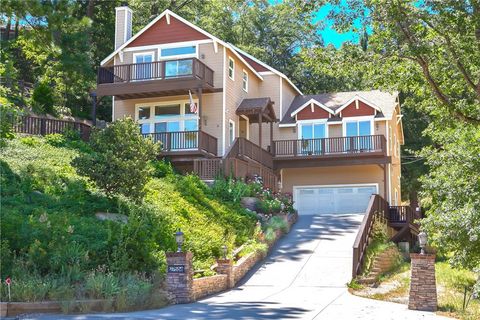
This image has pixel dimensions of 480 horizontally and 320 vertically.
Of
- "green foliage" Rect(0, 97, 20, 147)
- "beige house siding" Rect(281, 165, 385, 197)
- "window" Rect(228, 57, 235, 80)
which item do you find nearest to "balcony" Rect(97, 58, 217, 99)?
"window" Rect(228, 57, 235, 80)

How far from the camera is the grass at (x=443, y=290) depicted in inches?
572

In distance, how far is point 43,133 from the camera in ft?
93.8

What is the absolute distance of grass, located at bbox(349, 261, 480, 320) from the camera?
1452cm

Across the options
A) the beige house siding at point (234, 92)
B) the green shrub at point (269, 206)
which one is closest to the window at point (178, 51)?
the beige house siding at point (234, 92)

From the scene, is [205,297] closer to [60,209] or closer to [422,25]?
[60,209]

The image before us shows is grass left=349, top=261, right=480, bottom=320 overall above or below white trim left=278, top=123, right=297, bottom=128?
below

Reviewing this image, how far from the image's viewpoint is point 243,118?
36.3 meters

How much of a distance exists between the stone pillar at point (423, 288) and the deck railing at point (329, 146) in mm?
19214

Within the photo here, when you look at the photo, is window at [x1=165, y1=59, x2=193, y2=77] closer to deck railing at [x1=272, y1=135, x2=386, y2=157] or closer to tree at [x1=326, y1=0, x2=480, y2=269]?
deck railing at [x1=272, y1=135, x2=386, y2=157]

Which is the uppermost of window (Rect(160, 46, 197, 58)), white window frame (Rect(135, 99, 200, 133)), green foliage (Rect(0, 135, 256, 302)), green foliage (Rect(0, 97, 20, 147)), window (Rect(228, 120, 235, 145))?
window (Rect(160, 46, 197, 58))

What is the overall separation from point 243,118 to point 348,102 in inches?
236

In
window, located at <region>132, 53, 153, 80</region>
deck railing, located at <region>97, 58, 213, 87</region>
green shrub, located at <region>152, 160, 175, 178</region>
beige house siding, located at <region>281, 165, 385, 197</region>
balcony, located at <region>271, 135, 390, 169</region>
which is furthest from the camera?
beige house siding, located at <region>281, 165, 385, 197</region>

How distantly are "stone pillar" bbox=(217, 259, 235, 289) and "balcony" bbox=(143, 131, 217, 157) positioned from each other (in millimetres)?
12420

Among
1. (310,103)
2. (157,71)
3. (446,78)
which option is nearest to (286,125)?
(310,103)
